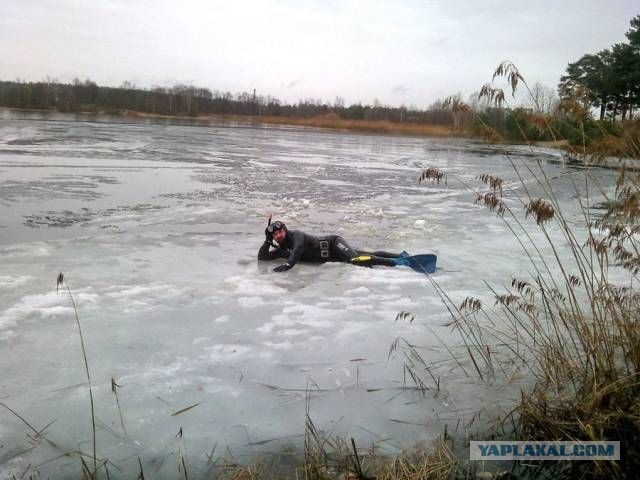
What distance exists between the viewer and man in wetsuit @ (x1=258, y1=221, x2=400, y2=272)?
22.1 feet

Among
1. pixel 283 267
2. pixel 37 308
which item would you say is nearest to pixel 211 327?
pixel 37 308

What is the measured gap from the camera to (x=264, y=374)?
11.9 feet

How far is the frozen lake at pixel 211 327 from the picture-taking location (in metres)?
2.99

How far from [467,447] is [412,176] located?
15.0 meters

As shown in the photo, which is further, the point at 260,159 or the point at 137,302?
the point at 260,159

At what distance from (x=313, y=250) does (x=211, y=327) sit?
272cm

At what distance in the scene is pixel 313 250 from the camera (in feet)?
22.8

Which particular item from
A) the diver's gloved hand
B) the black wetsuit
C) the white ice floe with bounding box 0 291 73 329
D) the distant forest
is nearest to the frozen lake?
the white ice floe with bounding box 0 291 73 329

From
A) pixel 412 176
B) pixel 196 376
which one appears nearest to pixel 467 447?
pixel 196 376

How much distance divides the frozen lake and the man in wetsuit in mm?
210

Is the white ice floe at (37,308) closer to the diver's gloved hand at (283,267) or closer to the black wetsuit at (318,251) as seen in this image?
the diver's gloved hand at (283,267)

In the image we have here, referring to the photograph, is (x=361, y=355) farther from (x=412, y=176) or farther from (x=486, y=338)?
(x=412, y=176)

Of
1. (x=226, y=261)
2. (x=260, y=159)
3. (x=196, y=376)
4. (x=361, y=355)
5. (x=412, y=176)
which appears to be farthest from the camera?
(x=260, y=159)

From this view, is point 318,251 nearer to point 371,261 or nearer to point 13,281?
point 371,261
